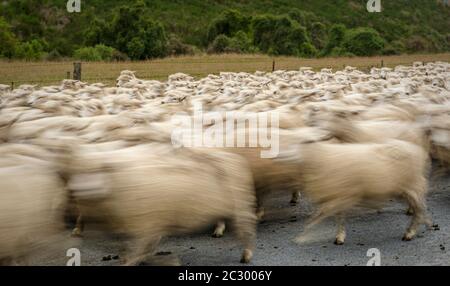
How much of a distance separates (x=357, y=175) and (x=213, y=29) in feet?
118

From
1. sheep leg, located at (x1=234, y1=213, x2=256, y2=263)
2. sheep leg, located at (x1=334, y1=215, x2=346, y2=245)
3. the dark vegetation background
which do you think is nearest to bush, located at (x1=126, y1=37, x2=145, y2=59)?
the dark vegetation background

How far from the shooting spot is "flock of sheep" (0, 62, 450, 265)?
3.57m

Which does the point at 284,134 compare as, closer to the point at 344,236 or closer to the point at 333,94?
the point at 344,236

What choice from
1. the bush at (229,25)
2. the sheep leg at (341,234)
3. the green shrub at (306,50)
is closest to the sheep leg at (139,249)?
the sheep leg at (341,234)

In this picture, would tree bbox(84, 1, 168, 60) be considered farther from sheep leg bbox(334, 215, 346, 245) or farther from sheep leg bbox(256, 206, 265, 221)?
sheep leg bbox(334, 215, 346, 245)

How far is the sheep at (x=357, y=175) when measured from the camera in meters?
4.46

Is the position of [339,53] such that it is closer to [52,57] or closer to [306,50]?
[306,50]

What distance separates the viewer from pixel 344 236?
16.0 ft

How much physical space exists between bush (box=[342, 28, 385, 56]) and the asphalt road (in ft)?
97.1

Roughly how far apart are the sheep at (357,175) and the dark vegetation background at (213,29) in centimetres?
2263

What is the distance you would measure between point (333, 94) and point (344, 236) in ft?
13.1

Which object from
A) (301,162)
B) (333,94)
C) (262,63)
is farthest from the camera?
(262,63)

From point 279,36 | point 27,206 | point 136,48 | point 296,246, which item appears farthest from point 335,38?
point 27,206
